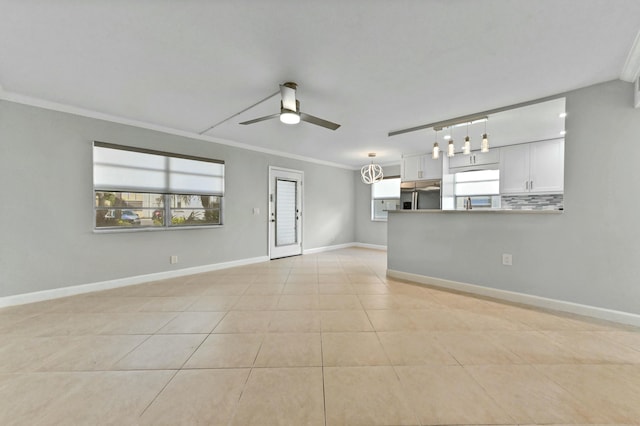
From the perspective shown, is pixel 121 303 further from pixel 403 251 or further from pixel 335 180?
pixel 335 180

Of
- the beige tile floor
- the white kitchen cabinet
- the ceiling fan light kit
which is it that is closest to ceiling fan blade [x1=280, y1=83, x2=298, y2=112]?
the ceiling fan light kit

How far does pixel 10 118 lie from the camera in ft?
9.41

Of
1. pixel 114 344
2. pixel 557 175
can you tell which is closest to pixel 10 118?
pixel 114 344

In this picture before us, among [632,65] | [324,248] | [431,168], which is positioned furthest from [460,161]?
[324,248]

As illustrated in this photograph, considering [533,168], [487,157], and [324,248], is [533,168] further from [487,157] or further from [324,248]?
[324,248]

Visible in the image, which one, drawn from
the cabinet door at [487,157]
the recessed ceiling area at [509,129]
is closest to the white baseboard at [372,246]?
the recessed ceiling area at [509,129]

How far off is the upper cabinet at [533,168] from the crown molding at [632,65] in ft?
8.16

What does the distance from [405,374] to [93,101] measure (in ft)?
14.5

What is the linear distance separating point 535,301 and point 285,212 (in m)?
4.57

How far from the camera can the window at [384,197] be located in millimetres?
6852

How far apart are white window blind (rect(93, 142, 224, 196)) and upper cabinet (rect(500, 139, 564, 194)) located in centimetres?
569

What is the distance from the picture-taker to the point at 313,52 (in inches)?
81.0

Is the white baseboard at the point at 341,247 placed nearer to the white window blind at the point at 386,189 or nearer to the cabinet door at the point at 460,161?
the white window blind at the point at 386,189

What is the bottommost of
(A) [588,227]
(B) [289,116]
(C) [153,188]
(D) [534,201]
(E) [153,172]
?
(A) [588,227]
